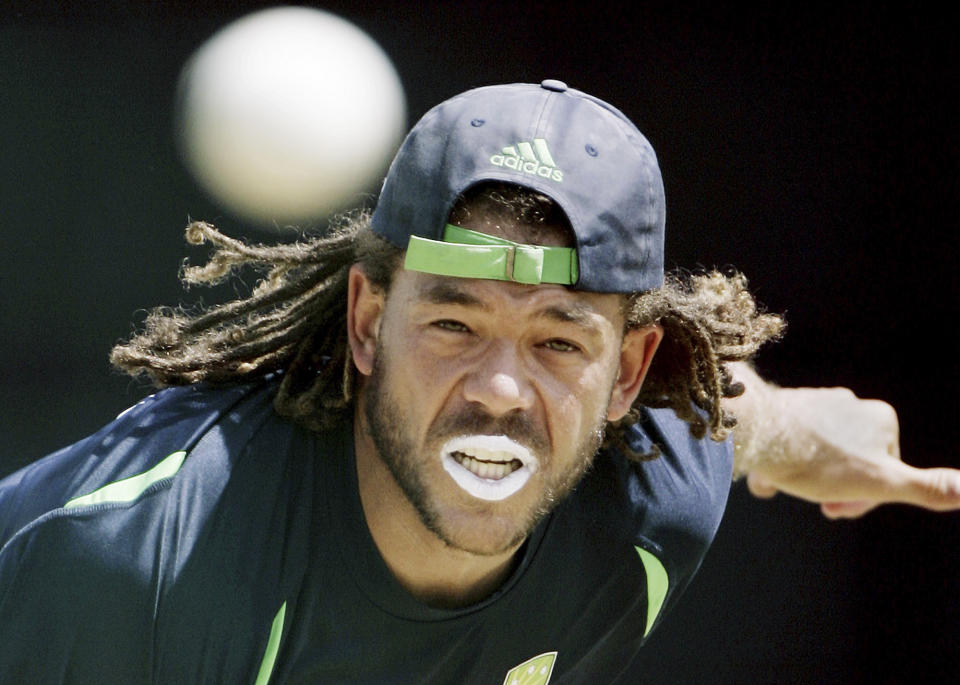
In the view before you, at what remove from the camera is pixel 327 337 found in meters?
2.04

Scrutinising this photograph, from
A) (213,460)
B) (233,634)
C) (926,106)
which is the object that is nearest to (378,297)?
(213,460)

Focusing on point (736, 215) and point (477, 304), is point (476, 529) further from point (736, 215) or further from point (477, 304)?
point (736, 215)

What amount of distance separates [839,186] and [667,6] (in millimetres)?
715

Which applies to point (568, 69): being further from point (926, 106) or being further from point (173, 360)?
point (173, 360)

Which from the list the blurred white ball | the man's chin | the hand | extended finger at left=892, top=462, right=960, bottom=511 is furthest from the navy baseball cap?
the blurred white ball

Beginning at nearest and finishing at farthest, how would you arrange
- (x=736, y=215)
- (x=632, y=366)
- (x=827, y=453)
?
(x=632, y=366)
(x=827, y=453)
(x=736, y=215)

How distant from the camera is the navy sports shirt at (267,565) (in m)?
1.62

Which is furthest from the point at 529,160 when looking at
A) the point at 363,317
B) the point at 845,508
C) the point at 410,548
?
the point at 845,508

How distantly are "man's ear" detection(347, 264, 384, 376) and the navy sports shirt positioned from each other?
0.40 ft

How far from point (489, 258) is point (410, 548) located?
0.47m

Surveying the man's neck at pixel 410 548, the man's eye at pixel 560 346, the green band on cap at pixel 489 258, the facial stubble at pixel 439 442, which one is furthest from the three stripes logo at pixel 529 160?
the man's neck at pixel 410 548

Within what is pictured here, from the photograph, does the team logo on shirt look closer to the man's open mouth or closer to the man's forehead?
the man's open mouth

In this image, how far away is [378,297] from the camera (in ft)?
6.21

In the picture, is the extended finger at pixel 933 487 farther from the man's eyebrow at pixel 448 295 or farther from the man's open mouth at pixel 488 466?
the man's eyebrow at pixel 448 295
